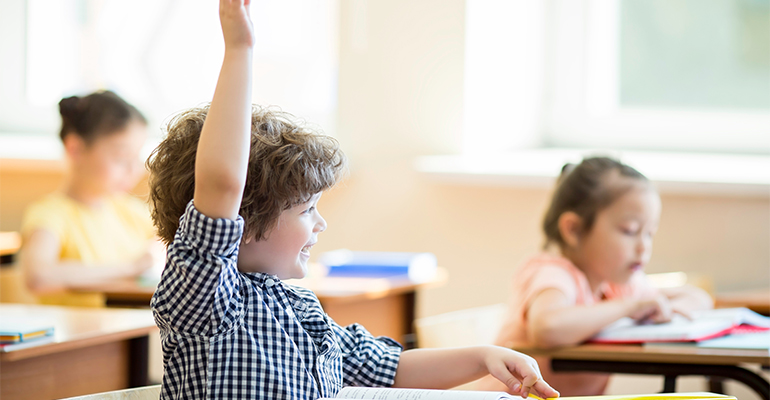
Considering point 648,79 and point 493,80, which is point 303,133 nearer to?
point 493,80

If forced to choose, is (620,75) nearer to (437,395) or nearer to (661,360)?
(661,360)

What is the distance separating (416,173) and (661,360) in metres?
1.75

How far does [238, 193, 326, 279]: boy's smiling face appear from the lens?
1090 mm

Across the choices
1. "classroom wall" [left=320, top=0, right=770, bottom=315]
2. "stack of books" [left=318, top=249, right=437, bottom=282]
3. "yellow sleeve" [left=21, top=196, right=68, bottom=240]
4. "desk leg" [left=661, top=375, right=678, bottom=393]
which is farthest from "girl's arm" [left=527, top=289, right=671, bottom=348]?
"yellow sleeve" [left=21, top=196, right=68, bottom=240]

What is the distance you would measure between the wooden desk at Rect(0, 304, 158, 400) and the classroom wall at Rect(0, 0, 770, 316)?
1.44m

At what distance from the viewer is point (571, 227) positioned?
7.01ft

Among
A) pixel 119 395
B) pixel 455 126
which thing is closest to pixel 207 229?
pixel 119 395

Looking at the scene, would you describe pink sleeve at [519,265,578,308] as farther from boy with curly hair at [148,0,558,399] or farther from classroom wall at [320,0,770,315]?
classroom wall at [320,0,770,315]

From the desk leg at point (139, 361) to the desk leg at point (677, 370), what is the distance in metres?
0.99

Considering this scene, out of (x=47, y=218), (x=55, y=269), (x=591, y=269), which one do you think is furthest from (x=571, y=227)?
(x=47, y=218)

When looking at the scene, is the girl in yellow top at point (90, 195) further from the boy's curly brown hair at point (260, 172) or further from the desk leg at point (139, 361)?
the boy's curly brown hair at point (260, 172)

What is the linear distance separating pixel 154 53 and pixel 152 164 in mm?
3327

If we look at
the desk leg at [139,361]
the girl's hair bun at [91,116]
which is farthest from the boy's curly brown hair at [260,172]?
the girl's hair bun at [91,116]

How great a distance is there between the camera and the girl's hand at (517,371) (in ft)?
3.48
